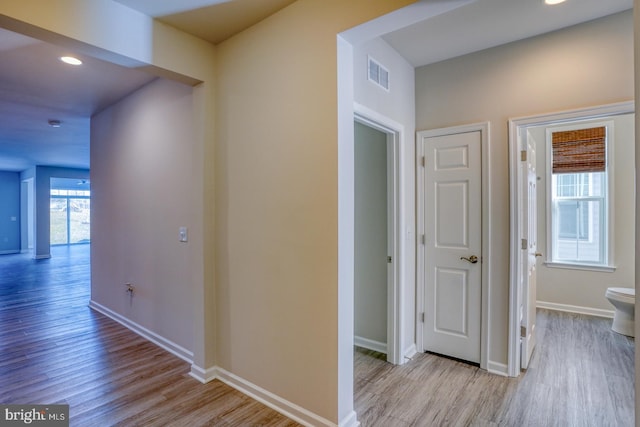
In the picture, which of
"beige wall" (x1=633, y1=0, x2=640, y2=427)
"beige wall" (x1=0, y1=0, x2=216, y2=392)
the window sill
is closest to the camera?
"beige wall" (x1=633, y1=0, x2=640, y2=427)

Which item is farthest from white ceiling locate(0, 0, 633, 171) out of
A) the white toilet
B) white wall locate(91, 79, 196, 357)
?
the white toilet

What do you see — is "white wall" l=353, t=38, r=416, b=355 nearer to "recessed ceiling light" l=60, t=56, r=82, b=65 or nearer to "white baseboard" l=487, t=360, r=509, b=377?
"white baseboard" l=487, t=360, r=509, b=377

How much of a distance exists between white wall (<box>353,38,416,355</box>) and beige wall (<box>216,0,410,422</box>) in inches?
23.2

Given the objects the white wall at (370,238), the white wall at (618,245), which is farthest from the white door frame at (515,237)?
the white wall at (618,245)

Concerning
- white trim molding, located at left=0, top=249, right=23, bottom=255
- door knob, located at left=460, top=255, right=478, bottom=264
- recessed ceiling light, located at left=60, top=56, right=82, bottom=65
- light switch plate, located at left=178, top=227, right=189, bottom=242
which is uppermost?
recessed ceiling light, located at left=60, top=56, right=82, bottom=65

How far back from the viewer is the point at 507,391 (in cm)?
243

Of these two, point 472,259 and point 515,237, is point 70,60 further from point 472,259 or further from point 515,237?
point 515,237

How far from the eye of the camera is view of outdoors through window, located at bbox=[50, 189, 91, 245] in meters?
10.9

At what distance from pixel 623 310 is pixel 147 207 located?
203 inches

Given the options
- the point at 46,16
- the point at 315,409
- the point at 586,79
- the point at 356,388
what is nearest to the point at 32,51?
the point at 46,16

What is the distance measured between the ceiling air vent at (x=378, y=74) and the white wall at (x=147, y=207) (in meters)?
1.54

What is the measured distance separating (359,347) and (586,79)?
2.89 m

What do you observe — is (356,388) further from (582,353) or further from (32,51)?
(32,51)

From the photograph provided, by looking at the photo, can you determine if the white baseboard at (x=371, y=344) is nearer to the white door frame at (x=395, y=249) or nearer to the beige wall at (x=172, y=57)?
the white door frame at (x=395, y=249)
